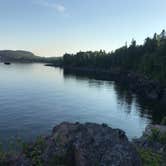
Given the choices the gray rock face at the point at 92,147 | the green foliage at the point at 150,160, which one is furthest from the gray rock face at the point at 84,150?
the green foliage at the point at 150,160

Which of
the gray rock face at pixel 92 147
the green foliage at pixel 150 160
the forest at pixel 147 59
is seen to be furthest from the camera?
the forest at pixel 147 59

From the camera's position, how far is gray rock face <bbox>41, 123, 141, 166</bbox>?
36.0 ft

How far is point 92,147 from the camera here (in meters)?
11.4

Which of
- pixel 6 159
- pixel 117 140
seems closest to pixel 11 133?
pixel 6 159

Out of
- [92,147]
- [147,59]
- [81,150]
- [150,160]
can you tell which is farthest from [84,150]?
[147,59]

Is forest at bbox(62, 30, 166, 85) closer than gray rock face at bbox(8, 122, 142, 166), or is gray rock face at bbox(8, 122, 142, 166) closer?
gray rock face at bbox(8, 122, 142, 166)

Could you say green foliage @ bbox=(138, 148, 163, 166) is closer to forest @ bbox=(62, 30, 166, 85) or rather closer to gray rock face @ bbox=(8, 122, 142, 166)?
gray rock face @ bbox=(8, 122, 142, 166)

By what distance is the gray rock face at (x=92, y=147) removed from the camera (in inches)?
432

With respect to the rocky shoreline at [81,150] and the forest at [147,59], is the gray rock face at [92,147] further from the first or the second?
the forest at [147,59]

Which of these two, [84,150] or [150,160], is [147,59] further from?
[84,150]

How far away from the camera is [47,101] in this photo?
201 feet

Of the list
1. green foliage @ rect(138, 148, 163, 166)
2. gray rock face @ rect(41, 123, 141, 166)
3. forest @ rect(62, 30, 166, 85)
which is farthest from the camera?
forest @ rect(62, 30, 166, 85)

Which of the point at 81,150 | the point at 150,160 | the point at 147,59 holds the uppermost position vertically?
the point at 147,59

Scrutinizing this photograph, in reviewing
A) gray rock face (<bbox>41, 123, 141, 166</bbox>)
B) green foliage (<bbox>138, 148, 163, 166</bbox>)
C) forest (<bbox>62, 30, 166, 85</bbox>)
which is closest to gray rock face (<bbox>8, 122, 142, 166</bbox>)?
gray rock face (<bbox>41, 123, 141, 166</bbox>)
